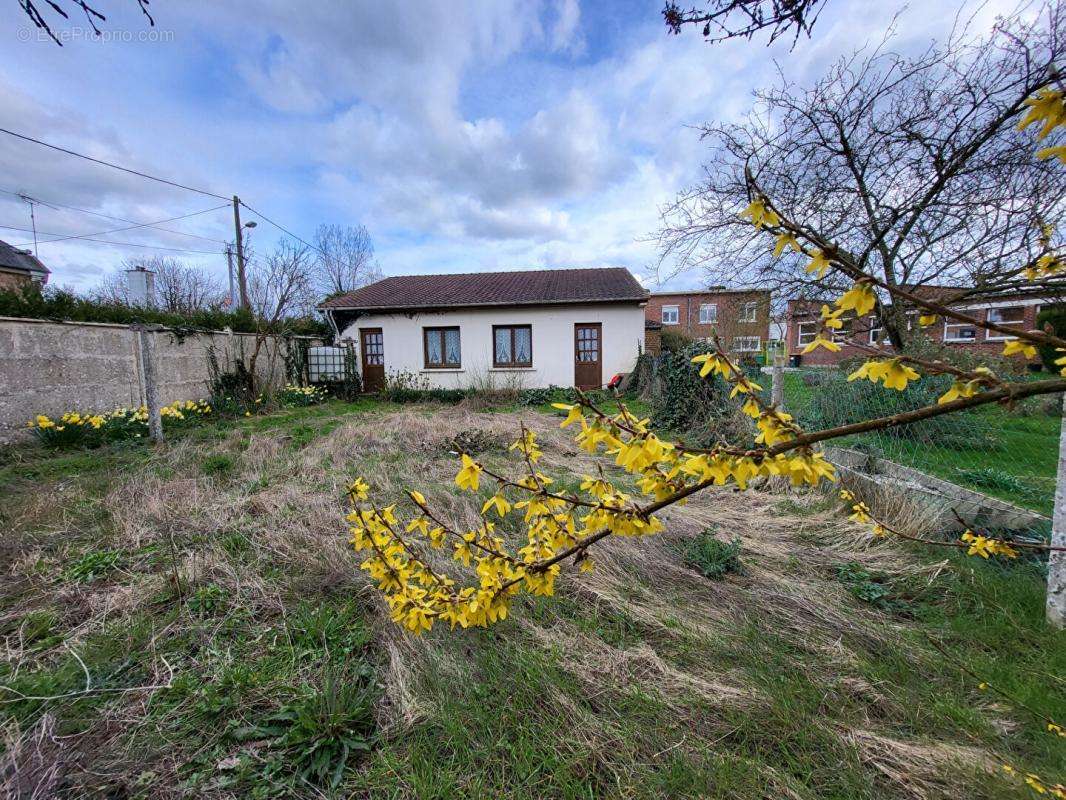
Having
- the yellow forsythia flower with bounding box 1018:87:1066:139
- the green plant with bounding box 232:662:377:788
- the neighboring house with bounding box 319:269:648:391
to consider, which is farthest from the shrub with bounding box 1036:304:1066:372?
the neighboring house with bounding box 319:269:648:391

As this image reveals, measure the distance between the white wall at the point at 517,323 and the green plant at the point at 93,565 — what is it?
9.24 metres

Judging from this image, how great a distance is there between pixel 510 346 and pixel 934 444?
30.6 ft

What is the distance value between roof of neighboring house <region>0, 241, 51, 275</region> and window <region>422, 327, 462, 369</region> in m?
17.7

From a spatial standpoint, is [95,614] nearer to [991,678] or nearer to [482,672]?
[482,672]

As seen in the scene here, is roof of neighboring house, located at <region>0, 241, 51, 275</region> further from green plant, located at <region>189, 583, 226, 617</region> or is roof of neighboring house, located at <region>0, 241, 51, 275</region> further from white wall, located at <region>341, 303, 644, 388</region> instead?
green plant, located at <region>189, 583, 226, 617</region>

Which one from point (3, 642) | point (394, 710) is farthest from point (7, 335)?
point (394, 710)

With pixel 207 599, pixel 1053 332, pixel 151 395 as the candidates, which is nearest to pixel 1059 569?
pixel 1053 332

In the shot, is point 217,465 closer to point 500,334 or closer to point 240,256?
point 500,334

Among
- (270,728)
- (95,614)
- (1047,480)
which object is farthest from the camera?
(1047,480)

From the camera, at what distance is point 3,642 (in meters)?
2.09

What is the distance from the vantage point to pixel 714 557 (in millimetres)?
2781

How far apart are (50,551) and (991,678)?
17.3 feet

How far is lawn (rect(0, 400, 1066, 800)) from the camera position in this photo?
1.46 meters

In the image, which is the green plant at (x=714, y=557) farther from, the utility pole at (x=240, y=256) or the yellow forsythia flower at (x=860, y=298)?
the utility pole at (x=240, y=256)
